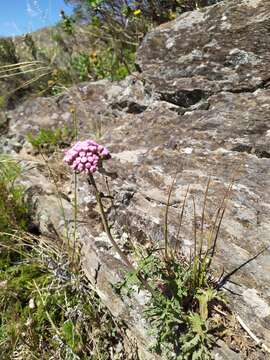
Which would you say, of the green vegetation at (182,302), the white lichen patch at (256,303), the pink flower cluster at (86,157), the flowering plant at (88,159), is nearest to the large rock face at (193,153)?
the white lichen patch at (256,303)

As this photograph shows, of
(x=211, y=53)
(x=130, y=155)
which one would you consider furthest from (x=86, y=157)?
(x=211, y=53)

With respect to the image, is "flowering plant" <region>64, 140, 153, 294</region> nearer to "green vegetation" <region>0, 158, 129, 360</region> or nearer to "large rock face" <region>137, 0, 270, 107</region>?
"green vegetation" <region>0, 158, 129, 360</region>

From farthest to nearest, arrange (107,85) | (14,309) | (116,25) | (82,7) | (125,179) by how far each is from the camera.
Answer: (82,7), (116,25), (107,85), (125,179), (14,309)

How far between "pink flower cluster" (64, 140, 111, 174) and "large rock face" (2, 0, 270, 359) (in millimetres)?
814

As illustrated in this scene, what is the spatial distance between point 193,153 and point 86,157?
47.0 inches

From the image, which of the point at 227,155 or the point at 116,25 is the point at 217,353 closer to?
the point at 227,155

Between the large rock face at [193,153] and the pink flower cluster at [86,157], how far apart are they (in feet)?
2.67

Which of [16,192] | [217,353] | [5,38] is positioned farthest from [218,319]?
[5,38]

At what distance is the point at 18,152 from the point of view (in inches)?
192

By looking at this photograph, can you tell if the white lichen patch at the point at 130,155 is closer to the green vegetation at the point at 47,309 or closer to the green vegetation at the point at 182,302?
the green vegetation at the point at 47,309

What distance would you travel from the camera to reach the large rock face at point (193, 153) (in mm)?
2176

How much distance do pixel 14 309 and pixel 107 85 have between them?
10.4 ft

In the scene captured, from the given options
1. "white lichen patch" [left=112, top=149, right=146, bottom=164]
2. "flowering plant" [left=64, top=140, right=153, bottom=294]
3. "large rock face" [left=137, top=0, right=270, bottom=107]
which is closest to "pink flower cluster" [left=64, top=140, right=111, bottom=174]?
"flowering plant" [left=64, top=140, right=153, bottom=294]

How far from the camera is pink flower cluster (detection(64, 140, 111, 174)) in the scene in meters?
1.90
